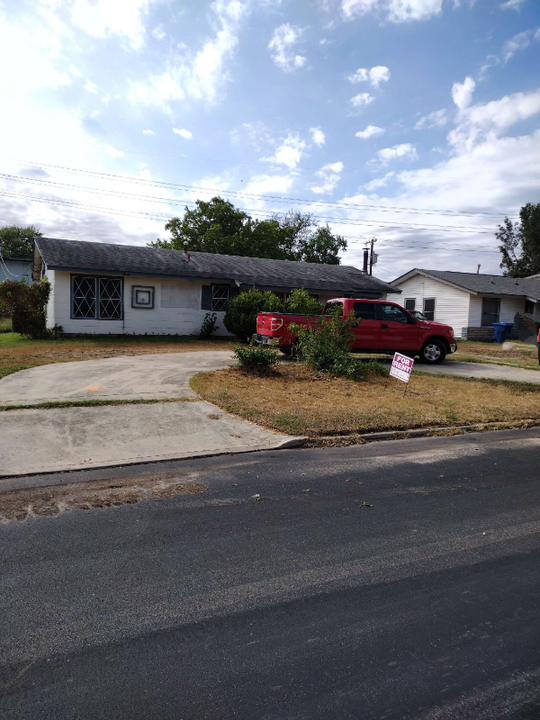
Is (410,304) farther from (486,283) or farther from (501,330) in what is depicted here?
(501,330)

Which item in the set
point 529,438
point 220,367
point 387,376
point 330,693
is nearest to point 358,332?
point 387,376

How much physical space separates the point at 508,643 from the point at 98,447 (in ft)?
16.2

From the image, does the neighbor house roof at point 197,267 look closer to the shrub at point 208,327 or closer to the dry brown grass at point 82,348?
the shrub at point 208,327

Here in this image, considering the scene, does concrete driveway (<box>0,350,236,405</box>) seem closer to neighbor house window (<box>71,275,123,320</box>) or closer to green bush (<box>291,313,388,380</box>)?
green bush (<box>291,313,388,380</box>)

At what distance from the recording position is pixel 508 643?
114 inches

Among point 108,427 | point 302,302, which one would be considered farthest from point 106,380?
point 302,302

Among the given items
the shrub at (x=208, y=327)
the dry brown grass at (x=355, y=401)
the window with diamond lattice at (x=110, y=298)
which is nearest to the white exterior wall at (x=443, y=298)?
the shrub at (x=208, y=327)

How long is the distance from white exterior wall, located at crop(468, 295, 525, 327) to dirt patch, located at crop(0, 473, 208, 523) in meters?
29.1

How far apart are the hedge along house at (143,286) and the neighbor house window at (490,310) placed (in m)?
10.5

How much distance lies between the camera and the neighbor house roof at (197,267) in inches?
802

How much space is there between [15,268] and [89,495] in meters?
46.2

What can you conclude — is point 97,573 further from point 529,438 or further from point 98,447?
point 529,438

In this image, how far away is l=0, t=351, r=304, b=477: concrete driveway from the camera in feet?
19.6

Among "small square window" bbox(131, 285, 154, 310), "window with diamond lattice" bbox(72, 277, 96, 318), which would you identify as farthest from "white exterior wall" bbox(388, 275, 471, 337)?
"window with diamond lattice" bbox(72, 277, 96, 318)
